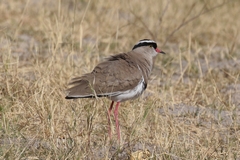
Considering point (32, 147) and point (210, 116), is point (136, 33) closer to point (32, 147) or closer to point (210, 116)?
point (210, 116)

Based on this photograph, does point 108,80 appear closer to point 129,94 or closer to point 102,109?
point 129,94

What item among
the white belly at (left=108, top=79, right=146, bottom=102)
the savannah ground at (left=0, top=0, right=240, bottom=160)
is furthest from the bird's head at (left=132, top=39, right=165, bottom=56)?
the white belly at (left=108, top=79, right=146, bottom=102)

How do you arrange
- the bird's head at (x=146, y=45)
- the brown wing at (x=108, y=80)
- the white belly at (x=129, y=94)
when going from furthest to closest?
the bird's head at (x=146, y=45), the white belly at (x=129, y=94), the brown wing at (x=108, y=80)

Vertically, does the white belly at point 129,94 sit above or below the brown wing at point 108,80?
below

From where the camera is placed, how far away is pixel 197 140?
4.92 metres

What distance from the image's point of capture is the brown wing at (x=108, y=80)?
4812 millimetres

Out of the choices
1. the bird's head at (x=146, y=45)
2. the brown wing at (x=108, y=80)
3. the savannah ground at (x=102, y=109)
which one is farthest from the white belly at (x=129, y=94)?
the bird's head at (x=146, y=45)

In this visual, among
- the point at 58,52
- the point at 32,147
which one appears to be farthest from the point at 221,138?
the point at 58,52

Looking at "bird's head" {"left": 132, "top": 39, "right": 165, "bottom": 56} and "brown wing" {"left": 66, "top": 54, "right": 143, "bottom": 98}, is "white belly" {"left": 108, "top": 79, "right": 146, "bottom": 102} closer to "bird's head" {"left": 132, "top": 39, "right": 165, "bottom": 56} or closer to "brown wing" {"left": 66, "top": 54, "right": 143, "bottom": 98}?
"brown wing" {"left": 66, "top": 54, "right": 143, "bottom": 98}

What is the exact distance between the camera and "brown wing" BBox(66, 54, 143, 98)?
15.8 feet

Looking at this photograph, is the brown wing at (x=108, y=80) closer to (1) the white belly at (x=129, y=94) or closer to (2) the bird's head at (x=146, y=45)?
(1) the white belly at (x=129, y=94)

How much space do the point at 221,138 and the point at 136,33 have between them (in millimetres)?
4162

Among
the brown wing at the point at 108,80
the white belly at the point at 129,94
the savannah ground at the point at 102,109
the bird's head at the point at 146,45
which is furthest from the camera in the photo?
the bird's head at the point at 146,45

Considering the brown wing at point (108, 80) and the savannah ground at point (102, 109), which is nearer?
the savannah ground at point (102, 109)
